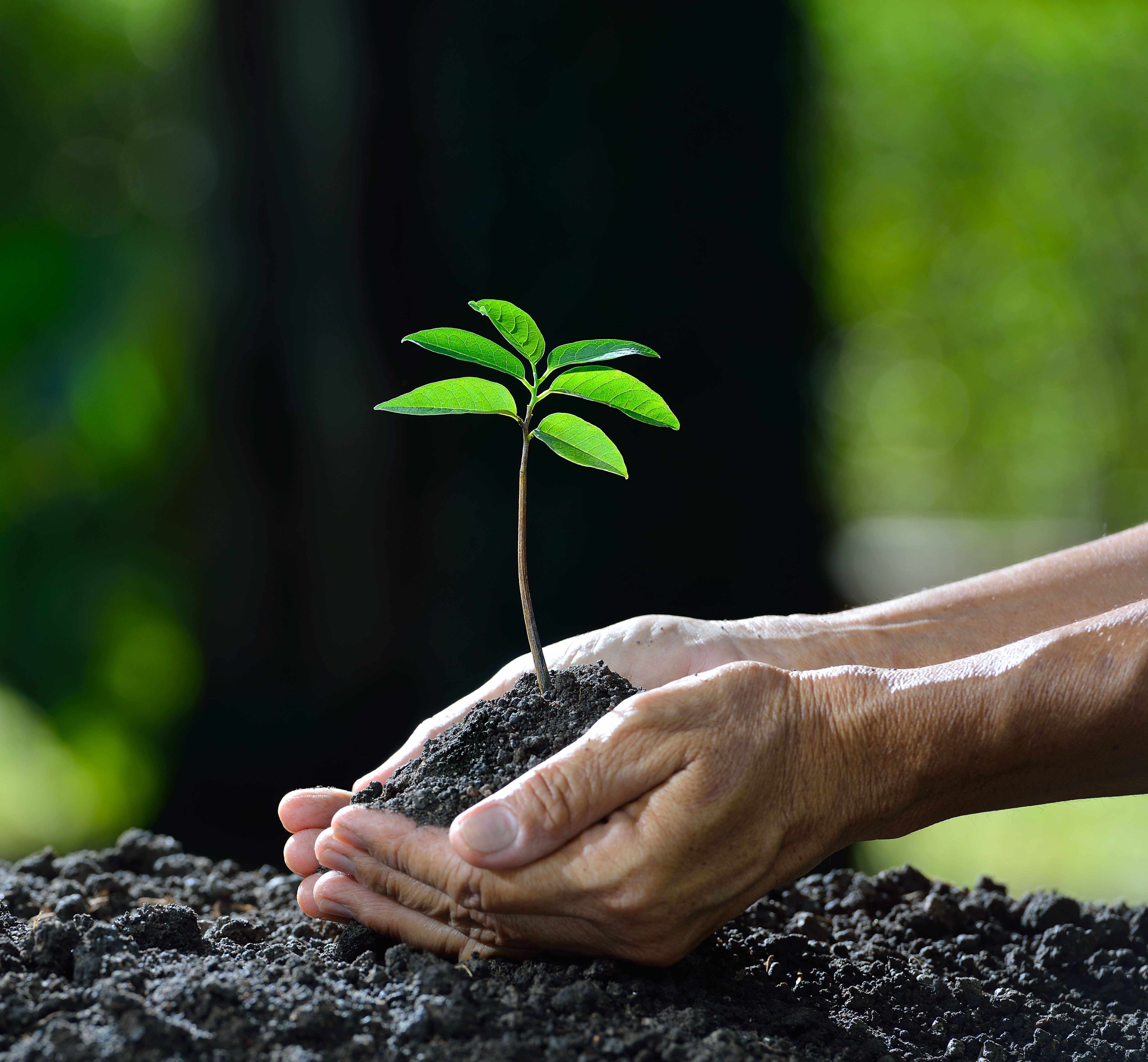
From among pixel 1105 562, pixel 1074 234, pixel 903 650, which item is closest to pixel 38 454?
pixel 903 650

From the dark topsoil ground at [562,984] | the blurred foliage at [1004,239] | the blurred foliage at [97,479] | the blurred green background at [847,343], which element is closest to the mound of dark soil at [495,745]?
the dark topsoil ground at [562,984]

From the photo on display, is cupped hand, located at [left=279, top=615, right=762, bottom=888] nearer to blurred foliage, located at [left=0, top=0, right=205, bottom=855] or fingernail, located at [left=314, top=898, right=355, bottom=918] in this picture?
fingernail, located at [left=314, top=898, right=355, bottom=918]

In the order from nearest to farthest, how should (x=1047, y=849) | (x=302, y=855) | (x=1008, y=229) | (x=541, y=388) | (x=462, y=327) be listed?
(x=541, y=388)
(x=302, y=855)
(x=462, y=327)
(x=1047, y=849)
(x=1008, y=229)

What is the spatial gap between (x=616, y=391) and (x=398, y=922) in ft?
2.29

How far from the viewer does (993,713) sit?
3.47 feet

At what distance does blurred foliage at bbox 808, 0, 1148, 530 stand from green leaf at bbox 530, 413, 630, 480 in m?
5.77

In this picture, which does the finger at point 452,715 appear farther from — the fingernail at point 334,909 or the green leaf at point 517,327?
the green leaf at point 517,327

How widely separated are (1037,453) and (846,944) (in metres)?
7.56

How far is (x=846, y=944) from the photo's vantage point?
1412 mm

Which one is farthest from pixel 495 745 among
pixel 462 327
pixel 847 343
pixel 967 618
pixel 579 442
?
pixel 847 343

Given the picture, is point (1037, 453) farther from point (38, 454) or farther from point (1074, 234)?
point (38, 454)

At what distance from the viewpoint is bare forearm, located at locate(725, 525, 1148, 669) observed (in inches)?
61.4

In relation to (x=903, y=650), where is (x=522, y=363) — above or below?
above

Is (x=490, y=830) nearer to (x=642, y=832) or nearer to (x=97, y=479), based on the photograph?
(x=642, y=832)
